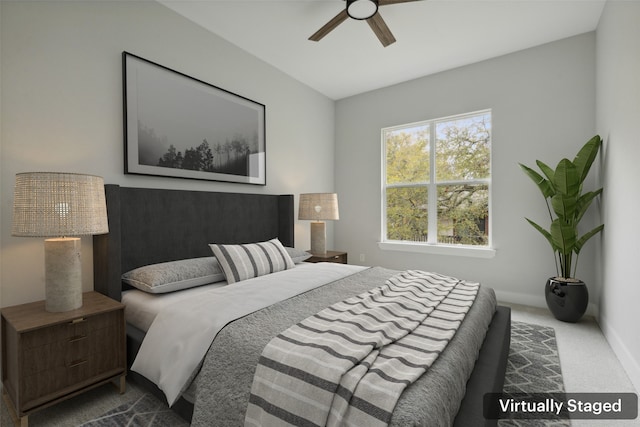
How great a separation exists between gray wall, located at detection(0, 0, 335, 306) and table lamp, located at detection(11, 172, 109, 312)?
15.3 inches

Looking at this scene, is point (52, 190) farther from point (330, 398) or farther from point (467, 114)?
point (467, 114)

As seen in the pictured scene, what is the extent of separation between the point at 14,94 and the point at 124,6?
3.42ft

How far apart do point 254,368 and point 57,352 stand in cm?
115

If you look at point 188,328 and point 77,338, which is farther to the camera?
point 77,338

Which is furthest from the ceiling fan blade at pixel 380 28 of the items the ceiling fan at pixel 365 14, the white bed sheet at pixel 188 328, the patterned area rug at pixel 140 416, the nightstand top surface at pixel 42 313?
the patterned area rug at pixel 140 416

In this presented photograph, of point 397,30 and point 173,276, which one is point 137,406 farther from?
point 397,30

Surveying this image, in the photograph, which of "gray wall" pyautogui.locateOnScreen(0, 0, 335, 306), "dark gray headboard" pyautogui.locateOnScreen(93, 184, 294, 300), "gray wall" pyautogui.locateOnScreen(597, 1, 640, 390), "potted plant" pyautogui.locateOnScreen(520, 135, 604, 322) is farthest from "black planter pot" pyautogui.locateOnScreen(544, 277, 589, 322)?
"gray wall" pyautogui.locateOnScreen(0, 0, 335, 306)

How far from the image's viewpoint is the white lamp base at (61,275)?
5.43ft

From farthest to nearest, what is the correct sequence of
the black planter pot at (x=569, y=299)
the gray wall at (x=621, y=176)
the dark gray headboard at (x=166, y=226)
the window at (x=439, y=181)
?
the window at (x=439, y=181)
the black planter pot at (x=569, y=299)
the dark gray headboard at (x=166, y=226)
the gray wall at (x=621, y=176)

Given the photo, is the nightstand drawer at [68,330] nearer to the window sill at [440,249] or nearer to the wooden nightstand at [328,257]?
the wooden nightstand at [328,257]

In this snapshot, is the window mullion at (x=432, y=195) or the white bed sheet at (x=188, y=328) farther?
the window mullion at (x=432, y=195)

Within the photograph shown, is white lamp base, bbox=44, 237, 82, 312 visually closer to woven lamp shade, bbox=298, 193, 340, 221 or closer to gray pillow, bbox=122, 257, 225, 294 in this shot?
gray pillow, bbox=122, 257, 225, 294

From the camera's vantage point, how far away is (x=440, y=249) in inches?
154

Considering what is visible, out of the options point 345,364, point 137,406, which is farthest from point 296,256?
point 345,364
